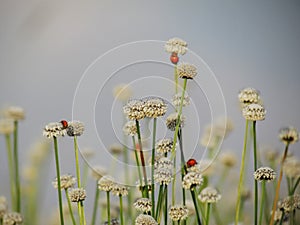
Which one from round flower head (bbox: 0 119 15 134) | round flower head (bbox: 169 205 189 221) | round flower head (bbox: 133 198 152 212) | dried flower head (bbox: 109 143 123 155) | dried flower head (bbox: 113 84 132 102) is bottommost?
round flower head (bbox: 169 205 189 221)

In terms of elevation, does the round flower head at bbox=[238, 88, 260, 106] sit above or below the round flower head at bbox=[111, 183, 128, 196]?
above

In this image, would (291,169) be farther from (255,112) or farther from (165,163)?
(165,163)

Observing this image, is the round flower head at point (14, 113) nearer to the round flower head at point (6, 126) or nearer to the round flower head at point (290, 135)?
the round flower head at point (6, 126)

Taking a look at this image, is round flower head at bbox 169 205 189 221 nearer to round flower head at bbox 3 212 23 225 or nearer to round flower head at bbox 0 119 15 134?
round flower head at bbox 3 212 23 225

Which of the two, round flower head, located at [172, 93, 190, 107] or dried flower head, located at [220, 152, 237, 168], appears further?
dried flower head, located at [220, 152, 237, 168]

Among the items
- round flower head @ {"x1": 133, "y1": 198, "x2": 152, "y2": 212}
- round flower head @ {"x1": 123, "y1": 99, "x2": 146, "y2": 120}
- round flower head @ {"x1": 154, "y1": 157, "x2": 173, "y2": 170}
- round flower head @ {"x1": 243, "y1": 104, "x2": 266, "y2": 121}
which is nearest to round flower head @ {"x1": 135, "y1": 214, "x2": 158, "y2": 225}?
round flower head @ {"x1": 133, "y1": 198, "x2": 152, "y2": 212}

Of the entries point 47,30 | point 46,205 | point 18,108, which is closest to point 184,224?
point 46,205

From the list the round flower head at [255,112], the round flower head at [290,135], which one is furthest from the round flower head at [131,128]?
the round flower head at [290,135]
